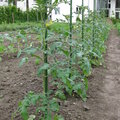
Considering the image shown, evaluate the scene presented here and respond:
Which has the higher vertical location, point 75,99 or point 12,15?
point 12,15

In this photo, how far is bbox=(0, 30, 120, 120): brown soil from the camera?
10.4 ft

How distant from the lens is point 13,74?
4.57 metres

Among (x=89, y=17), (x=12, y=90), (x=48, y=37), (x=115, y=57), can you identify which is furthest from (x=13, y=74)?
(x=115, y=57)

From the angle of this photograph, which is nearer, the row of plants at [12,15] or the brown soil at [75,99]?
the brown soil at [75,99]

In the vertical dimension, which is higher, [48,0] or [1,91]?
[48,0]

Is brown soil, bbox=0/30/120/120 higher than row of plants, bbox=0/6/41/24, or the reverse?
row of plants, bbox=0/6/41/24

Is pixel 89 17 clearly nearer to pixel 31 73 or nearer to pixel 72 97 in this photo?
pixel 31 73

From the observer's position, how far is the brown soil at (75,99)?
125 inches

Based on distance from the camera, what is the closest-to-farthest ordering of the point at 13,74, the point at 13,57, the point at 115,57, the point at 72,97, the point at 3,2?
the point at 72,97 → the point at 13,74 → the point at 13,57 → the point at 115,57 → the point at 3,2

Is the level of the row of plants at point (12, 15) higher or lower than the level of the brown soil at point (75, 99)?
higher

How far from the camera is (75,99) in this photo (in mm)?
3572

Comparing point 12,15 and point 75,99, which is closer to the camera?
point 75,99

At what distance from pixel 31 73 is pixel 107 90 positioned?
4.71ft

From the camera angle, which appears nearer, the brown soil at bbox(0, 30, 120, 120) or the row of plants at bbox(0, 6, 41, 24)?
the brown soil at bbox(0, 30, 120, 120)
